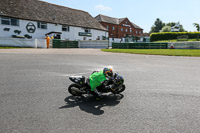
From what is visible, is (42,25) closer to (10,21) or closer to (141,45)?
(10,21)

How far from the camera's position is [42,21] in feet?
113

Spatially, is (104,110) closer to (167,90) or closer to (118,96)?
(118,96)

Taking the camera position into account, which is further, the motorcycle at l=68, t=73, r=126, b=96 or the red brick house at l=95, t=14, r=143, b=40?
the red brick house at l=95, t=14, r=143, b=40

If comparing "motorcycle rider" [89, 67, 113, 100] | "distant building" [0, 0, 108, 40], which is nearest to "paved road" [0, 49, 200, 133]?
"motorcycle rider" [89, 67, 113, 100]

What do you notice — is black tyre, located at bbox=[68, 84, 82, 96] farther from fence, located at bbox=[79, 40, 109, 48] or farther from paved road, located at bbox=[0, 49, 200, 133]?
fence, located at bbox=[79, 40, 109, 48]

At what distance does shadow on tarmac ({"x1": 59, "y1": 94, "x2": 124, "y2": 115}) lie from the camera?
3925mm

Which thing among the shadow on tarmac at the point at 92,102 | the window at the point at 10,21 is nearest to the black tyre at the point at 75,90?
the shadow on tarmac at the point at 92,102

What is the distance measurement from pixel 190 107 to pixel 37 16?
118 ft

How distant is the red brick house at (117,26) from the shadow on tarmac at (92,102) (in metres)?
57.0

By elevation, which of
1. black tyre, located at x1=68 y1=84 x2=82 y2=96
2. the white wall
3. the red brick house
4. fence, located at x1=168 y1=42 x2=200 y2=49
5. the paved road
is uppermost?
the red brick house

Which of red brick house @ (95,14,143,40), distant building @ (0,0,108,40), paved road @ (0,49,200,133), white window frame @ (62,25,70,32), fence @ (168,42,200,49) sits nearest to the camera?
paved road @ (0,49,200,133)

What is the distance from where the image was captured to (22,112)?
365 centimetres

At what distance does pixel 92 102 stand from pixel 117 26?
215 feet

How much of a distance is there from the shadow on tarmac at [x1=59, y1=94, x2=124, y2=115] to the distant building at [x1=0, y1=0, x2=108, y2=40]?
99.2 feet
